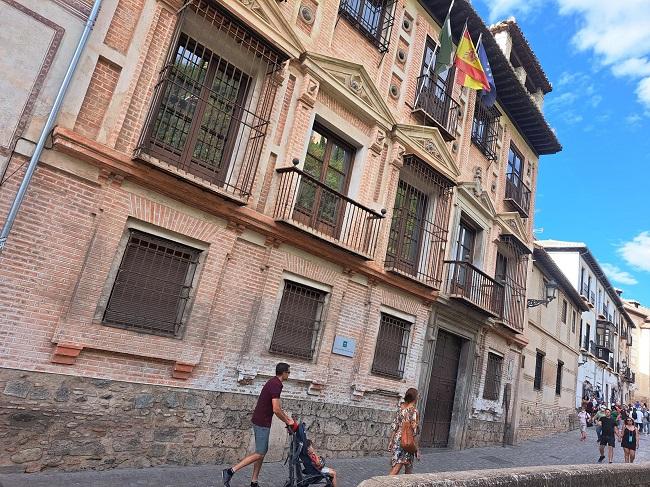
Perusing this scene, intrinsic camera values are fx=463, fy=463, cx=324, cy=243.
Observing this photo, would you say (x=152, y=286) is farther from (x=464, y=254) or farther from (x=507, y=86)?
(x=507, y=86)

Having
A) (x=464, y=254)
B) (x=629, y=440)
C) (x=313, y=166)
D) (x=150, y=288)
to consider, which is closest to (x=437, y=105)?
(x=464, y=254)

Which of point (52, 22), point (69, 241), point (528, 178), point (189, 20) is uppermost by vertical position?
point (528, 178)

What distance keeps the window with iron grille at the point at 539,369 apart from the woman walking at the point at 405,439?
1307 cm

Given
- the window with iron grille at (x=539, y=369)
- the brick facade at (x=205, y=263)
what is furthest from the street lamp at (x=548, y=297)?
the brick facade at (x=205, y=263)

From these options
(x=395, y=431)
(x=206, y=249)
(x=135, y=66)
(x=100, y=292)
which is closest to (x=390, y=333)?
(x=395, y=431)

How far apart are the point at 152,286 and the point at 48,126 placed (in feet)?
7.96

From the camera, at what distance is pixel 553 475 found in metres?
4.93

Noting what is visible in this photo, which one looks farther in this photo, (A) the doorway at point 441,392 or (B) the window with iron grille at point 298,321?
(A) the doorway at point 441,392

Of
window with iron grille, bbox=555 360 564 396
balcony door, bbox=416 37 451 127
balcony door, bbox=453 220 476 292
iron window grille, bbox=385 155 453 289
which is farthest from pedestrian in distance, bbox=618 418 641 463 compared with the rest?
balcony door, bbox=416 37 451 127

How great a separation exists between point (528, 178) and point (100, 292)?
15.6 m

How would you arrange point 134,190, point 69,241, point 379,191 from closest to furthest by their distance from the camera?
1. point 69,241
2. point 134,190
3. point 379,191

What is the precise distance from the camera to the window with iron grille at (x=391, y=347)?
1004 cm

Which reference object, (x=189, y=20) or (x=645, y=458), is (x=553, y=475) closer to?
(x=189, y=20)

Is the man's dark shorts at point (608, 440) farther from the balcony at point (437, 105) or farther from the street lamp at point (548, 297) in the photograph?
the balcony at point (437, 105)
